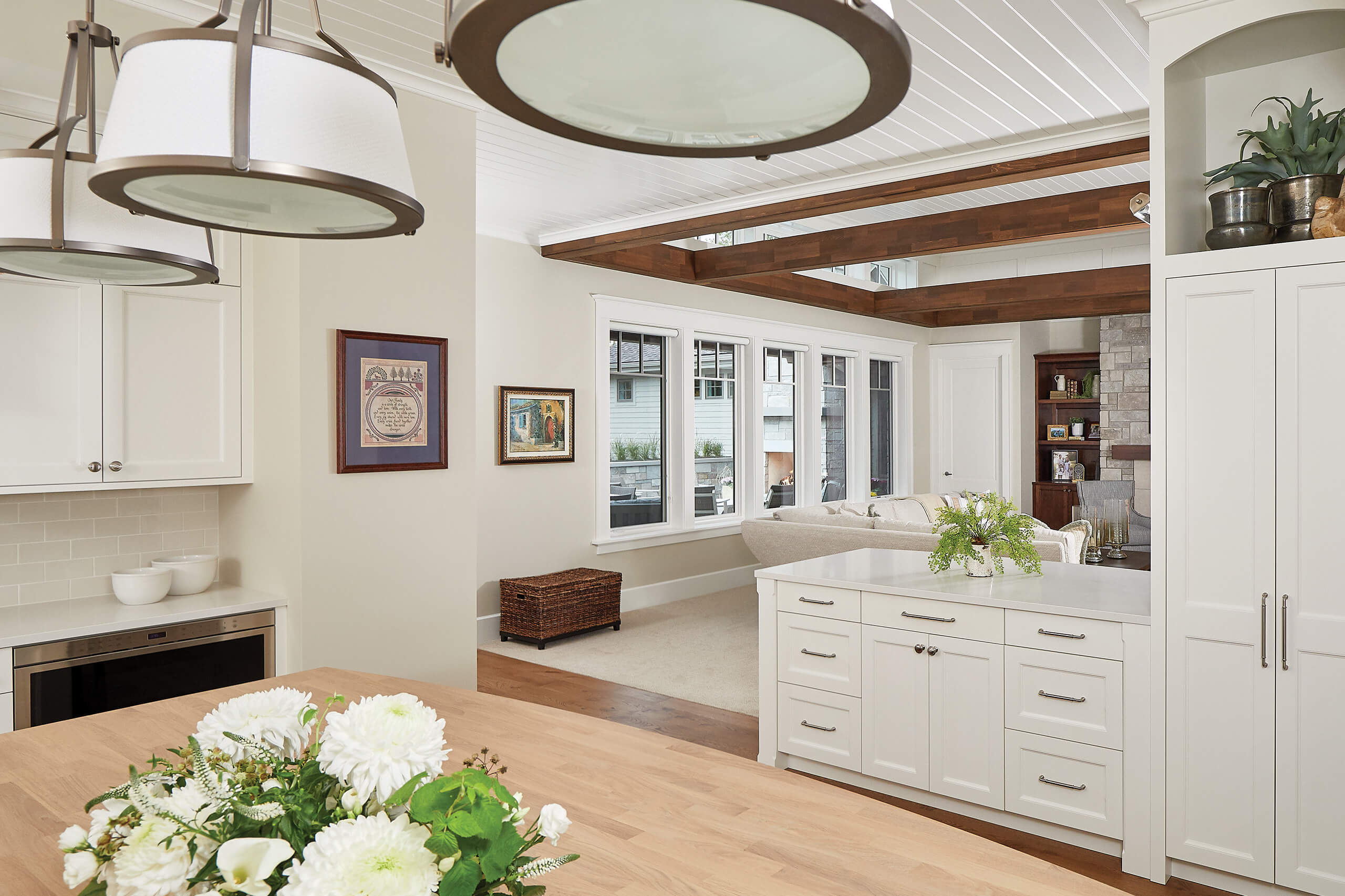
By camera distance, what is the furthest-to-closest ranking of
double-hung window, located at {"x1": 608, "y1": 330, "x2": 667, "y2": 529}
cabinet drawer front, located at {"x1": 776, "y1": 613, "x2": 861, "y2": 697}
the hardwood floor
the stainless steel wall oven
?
double-hung window, located at {"x1": 608, "y1": 330, "x2": 667, "y2": 529} → cabinet drawer front, located at {"x1": 776, "y1": 613, "x2": 861, "y2": 697} → the hardwood floor → the stainless steel wall oven

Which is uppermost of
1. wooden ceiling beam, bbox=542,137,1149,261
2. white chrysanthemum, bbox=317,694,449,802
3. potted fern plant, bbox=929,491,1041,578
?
wooden ceiling beam, bbox=542,137,1149,261

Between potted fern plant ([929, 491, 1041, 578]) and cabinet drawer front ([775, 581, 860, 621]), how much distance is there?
37 cm

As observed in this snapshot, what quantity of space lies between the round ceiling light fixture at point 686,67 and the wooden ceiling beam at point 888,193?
3545mm

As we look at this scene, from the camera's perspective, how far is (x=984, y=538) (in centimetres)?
338

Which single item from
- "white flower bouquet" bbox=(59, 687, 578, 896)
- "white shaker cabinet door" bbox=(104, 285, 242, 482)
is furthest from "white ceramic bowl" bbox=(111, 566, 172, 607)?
"white flower bouquet" bbox=(59, 687, 578, 896)

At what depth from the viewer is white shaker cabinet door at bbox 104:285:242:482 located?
2.94 m

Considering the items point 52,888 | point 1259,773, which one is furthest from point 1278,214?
point 52,888

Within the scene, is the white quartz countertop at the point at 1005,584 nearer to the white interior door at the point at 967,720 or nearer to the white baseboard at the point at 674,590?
the white interior door at the point at 967,720

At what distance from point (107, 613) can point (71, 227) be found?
6.62 ft

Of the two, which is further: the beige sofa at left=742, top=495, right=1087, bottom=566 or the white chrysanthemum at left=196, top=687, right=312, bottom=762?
the beige sofa at left=742, top=495, right=1087, bottom=566

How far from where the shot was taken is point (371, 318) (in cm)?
325

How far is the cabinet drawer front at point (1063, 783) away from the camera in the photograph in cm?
278

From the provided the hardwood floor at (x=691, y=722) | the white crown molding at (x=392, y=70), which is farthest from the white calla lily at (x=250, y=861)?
the hardwood floor at (x=691, y=722)

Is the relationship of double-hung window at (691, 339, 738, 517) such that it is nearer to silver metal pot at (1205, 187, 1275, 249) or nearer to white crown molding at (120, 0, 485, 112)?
white crown molding at (120, 0, 485, 112)
